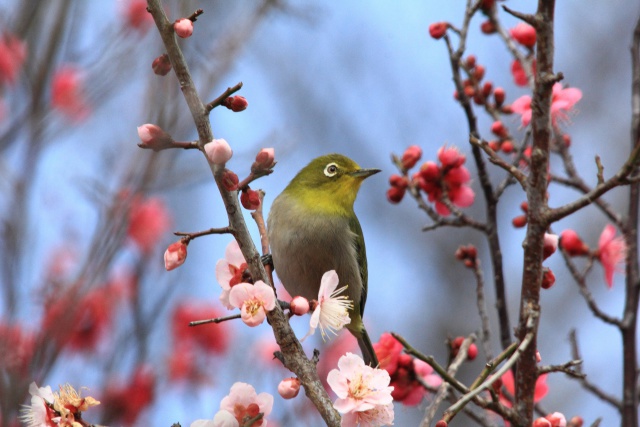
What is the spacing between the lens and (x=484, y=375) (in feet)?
6.87

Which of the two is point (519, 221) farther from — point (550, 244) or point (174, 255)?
point (174, 255)

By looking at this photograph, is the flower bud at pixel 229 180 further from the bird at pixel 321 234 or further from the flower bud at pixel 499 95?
the flower bud at pixel 499 95

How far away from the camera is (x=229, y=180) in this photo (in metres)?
2.07

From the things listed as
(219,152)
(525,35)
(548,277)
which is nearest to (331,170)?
(525,35)

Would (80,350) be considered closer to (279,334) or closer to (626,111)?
(279,334)

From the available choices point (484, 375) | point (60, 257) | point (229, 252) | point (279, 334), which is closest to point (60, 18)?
point (60, 257)

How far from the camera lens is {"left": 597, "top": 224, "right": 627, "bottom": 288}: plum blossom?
4.07 m

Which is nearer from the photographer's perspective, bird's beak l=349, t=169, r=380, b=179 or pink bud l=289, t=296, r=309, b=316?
pink bud l=289, t=296, r=309, b=316

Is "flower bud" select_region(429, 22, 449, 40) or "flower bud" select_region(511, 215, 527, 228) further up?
"flower bud" select_region(429, 22, 449, 40)

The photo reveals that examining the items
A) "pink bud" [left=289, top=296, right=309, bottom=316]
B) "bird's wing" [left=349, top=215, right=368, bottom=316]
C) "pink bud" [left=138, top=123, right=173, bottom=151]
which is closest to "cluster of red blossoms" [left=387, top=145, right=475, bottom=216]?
"bird's wing" [left=349, top=215, right=368, bottom=316]

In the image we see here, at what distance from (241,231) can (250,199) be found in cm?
20

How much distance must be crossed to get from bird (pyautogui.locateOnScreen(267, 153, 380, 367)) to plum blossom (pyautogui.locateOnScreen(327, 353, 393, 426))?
76.8 inches

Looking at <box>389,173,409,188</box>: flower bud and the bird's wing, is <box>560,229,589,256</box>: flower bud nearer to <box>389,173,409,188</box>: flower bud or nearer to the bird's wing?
<box>389,173,409,188</box>: flower bud

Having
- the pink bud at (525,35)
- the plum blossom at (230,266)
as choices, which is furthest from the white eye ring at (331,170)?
the plum blossom at (230,266)
